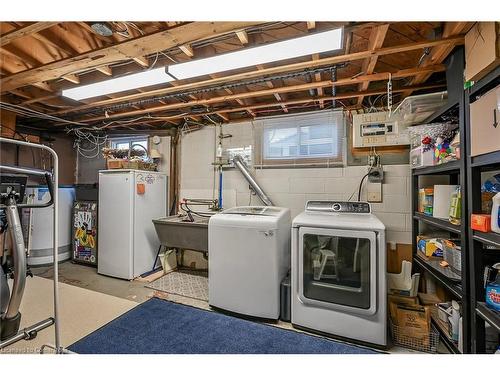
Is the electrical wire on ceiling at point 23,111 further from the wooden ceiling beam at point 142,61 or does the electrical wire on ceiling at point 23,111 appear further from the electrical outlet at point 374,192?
the electrical outlet at point 374,192

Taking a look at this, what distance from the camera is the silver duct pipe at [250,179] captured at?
3.38 m

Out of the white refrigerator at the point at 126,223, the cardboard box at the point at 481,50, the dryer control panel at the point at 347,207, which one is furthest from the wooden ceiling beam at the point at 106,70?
the cardboard box at the point at 481,50

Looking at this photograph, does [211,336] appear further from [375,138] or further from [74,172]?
[74,172]

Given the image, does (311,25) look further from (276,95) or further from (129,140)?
(129,140)

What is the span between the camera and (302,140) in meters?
3.29

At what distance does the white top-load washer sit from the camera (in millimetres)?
2379

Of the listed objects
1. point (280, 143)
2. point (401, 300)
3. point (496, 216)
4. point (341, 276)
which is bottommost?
point (401, 300)

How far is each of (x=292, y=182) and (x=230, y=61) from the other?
6.04ft

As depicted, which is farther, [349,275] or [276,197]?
[276,197]

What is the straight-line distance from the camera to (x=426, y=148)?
2.26 m

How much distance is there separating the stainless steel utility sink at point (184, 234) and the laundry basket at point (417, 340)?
7.18 ft

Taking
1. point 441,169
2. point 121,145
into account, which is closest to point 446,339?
point 441,169

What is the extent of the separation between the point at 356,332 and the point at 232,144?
2.85 metres
